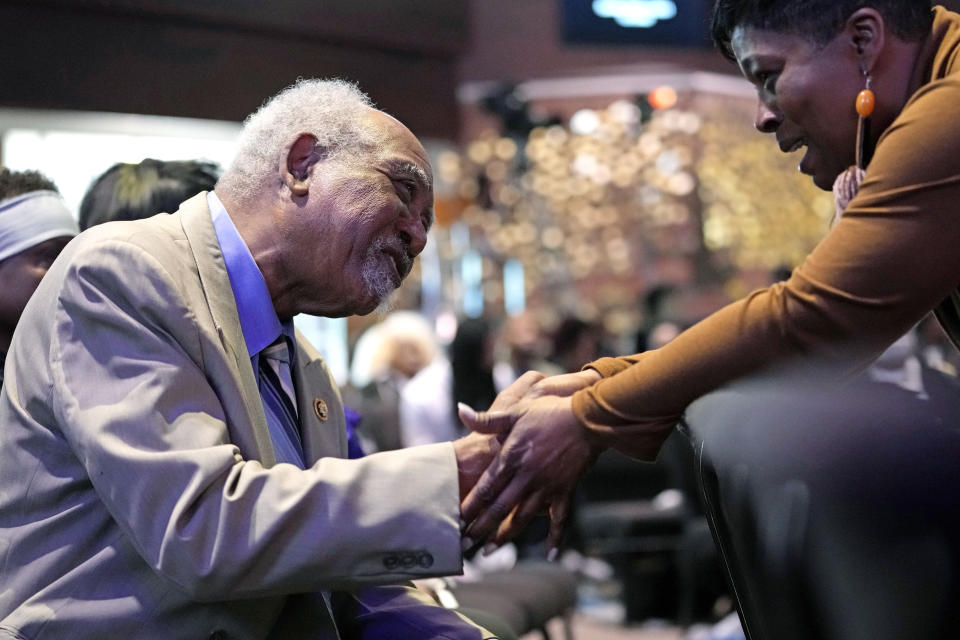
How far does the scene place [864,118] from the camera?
5.21ft

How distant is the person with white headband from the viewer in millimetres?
2236

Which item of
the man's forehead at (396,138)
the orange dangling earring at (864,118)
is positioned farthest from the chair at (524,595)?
the orange dangling earring at (864,118)

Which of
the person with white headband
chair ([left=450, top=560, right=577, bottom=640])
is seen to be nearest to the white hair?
the person with white headband

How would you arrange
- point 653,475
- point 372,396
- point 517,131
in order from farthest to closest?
1. point 517,131
2. point 653,475
3. point 372,396

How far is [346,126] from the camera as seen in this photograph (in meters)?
1.76

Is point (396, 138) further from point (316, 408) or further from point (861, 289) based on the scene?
point (861, 289)

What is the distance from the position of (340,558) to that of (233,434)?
237 millimetres

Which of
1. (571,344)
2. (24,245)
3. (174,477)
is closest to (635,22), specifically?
(571,344)

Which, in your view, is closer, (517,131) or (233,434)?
(233,434)

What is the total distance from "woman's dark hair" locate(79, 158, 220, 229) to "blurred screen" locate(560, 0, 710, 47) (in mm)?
3841

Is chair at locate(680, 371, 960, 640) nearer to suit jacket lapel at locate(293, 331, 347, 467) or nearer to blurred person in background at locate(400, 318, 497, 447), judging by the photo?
suit jacket lapel at locate(293, 331, 347, 467)

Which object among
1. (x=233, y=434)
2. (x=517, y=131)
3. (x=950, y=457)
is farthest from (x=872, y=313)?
(x=517, y=131)

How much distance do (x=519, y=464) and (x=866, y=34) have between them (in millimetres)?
796

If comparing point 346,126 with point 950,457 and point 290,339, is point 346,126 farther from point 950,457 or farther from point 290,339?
point 950,457
